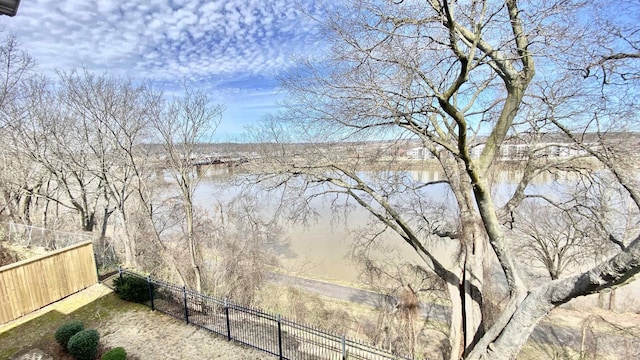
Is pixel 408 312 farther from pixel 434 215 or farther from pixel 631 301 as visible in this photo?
pixel 631 301

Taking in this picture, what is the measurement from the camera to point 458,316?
7211 millimetres

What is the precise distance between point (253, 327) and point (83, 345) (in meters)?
3.61

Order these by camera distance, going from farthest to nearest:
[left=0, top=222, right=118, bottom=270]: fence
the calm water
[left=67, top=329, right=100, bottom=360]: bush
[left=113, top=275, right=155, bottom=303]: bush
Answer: the calm water → [left=0, top=222, right=118, bottom=270]: fence → [left=113, top=275, right=155, bottom=303]: bush → [left=67, top=329, right=100, bottom=360]: bush

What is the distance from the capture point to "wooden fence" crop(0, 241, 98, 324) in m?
8.03

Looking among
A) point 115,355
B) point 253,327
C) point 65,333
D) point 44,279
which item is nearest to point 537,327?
point 253,327

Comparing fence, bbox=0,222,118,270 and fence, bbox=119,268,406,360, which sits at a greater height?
fence, bbox=0,222,118,270

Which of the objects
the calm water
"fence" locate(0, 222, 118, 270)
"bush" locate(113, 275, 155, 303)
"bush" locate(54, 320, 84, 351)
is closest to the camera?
"bush" locate(54, 320, 84, 351)

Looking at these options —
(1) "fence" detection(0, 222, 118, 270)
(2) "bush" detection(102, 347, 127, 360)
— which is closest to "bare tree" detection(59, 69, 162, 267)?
(1) "fence" detection(0, 222, 118, 270)

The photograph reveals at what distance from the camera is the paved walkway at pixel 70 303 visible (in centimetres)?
804

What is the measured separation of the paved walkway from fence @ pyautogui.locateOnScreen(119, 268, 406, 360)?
2.00 meters

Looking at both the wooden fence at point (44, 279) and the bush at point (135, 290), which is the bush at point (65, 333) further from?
the wooden fence at point (44, 279)

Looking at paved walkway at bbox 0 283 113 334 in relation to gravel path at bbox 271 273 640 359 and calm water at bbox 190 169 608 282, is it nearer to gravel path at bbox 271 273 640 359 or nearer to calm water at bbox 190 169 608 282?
calm water at bbox 190 169 608 282

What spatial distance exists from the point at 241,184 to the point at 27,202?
15186 millimetres

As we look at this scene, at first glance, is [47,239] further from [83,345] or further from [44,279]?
[83,345]
